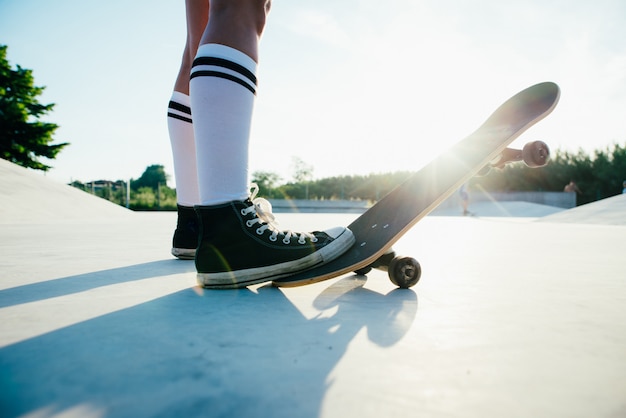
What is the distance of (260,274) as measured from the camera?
1.07 metres

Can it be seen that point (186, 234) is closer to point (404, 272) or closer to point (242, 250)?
point (242, 250)

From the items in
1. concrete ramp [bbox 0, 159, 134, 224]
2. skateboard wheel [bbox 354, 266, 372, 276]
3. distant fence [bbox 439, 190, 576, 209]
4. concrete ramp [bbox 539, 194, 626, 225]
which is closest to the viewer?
skateboard wheel [bbox 354, 266, 372, 276]

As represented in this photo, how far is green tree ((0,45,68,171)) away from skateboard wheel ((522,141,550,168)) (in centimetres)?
1862

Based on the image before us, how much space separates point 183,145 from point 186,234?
1.33ft

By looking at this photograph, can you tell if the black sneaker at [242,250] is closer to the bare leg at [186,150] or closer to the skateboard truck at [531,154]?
the bare leg at [186,150]

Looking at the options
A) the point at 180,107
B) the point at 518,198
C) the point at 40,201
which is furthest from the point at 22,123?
the point at 518,198

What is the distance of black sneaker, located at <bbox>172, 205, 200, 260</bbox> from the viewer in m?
1.66

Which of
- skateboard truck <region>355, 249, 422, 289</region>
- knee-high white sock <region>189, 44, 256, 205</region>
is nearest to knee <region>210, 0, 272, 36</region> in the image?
knee-high white sock <region>189, 44, 256, 205</region>

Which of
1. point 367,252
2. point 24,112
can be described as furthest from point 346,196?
point 367,252

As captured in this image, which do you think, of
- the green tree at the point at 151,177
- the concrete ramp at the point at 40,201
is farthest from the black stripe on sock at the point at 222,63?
the green tree at the point at 151,177

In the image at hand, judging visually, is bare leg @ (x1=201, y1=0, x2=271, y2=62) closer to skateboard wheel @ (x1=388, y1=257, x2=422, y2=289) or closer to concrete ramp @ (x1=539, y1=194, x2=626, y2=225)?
skateboard wheel @ (x1=388, y1=257, x2=422, y2=289)

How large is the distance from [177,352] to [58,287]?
719 mm

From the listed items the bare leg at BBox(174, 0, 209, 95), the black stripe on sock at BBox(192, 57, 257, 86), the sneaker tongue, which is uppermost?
the bare leg at BBox(174, 0, 209, 95)

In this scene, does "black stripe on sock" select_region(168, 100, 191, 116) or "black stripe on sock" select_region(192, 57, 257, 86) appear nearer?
"black stripe on sock" select_region(192, 57, 257, 86)
